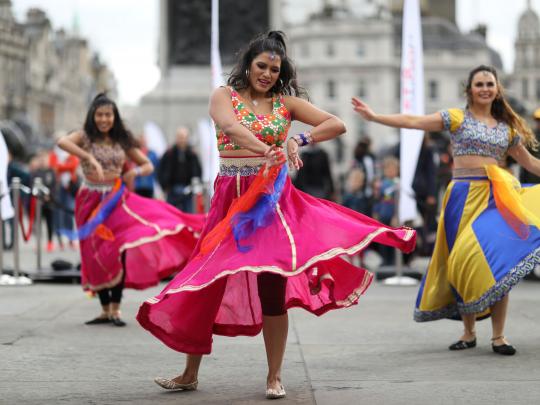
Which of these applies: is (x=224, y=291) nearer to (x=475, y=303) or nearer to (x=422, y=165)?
A: (x=475, y=303)

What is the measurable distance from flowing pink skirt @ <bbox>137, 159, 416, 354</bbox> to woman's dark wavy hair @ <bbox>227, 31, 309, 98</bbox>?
460mm

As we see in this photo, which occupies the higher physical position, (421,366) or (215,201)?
(215,201)

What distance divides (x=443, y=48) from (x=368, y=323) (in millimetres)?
119866

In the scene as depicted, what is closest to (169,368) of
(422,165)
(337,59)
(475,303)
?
(475,303)

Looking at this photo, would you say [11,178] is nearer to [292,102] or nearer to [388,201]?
[388,201]

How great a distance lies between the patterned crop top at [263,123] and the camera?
6.08 meters

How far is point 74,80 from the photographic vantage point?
466 ft

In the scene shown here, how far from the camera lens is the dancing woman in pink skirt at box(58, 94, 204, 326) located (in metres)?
9.17

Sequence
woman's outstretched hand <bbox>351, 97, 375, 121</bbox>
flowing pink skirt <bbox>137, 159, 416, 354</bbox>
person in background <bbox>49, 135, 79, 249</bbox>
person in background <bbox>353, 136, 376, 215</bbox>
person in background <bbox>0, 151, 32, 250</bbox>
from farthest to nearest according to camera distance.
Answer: person in background <bbox>49, 135, 79, 249</bbox>, person in background <bbox>0, 151, 32, 250</bbox>, person in background <bbox>353, 136, 376, 215</bbox>, woman's outstretched hand <bbox>351, 97, 375, 121</bbox>, flowing pink skirt <bbox>137, 159, 416, 354</bbox>

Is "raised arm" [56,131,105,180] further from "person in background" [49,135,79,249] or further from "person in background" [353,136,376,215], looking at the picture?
A: "person in background" [49,135,79,249]

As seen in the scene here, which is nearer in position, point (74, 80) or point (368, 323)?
point (368, 323)

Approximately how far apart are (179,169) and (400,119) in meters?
10.1

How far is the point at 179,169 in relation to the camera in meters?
17.6

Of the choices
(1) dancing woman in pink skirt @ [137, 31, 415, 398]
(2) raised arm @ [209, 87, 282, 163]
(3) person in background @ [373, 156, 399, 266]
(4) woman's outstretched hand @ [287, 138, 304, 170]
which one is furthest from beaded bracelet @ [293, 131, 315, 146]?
(3) person in background @ [373, 156, 399, 266]
